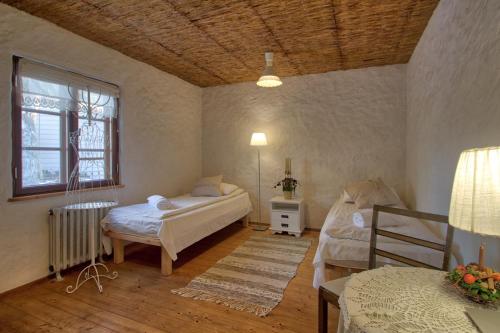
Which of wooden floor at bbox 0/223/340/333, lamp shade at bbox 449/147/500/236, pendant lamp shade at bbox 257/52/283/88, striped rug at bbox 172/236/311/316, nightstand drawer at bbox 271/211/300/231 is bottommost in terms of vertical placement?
wooden floor at bbox 0/223/340/333

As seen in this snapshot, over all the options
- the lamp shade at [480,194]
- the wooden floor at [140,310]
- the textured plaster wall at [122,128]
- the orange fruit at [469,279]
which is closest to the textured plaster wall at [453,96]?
the orange fruit at [469,279]

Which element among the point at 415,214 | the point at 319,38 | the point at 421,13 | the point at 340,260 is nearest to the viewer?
the point at 415,214

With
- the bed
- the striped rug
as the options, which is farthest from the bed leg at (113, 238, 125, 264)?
the striped rug

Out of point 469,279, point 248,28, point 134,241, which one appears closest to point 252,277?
point 134,241

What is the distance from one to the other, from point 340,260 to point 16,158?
284 cm

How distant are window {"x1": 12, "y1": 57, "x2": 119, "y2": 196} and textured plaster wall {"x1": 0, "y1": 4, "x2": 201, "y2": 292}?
93mm

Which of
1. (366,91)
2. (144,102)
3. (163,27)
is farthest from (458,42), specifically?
(144,102)

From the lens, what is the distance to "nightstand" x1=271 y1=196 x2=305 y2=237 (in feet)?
12.7

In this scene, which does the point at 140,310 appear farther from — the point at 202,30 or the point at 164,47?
the point at 164,47

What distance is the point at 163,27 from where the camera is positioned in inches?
103

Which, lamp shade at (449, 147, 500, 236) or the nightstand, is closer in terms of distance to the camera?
lamp shade at (449, 147, 500, 236)

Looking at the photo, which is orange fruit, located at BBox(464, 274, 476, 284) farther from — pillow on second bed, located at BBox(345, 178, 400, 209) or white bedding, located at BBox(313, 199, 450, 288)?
pillow on second bed, located at BBox(345, 178, 400, 209)

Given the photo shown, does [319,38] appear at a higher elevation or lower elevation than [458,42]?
higher

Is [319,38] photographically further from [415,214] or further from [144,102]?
[144,102]
